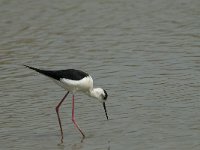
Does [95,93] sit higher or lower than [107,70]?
higher

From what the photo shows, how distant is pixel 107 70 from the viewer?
11.9 metres

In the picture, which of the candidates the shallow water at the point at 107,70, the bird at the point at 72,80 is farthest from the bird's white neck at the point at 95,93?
the shallow water at the point at 107,70

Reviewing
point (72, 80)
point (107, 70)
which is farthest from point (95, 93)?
point (107, 70)

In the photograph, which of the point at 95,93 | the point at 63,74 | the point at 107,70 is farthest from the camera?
the point at 107,70

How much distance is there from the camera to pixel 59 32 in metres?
15.0

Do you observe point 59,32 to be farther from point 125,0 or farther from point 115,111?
point 115,111

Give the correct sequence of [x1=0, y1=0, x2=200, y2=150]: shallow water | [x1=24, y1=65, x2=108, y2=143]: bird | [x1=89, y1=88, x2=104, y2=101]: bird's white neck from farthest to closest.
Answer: [x1=89, y1=88, x2=104, y2=101]: bird's white neck
[x1=24, y1=65, x2=108, y2=143]: bird
[x1=0, y1=0, x2=200, y2=150]: shallow water

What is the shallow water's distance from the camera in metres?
8.85

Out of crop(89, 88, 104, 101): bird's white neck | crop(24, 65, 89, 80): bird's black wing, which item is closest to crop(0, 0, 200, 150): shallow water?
crop(89, 88, 104, 101): bird's white neck

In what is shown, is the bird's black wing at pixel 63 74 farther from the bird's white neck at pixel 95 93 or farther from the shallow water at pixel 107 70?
the shallow water at pixel 107 70

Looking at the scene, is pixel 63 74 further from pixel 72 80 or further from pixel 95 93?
pixel 95 93

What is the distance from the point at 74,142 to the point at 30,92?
90.2 inches

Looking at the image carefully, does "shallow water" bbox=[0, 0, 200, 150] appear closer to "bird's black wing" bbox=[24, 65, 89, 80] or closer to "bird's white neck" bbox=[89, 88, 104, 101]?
"bird's white neck" bbox=[89, 88, 104, 101]

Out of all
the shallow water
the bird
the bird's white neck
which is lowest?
the shallow water
